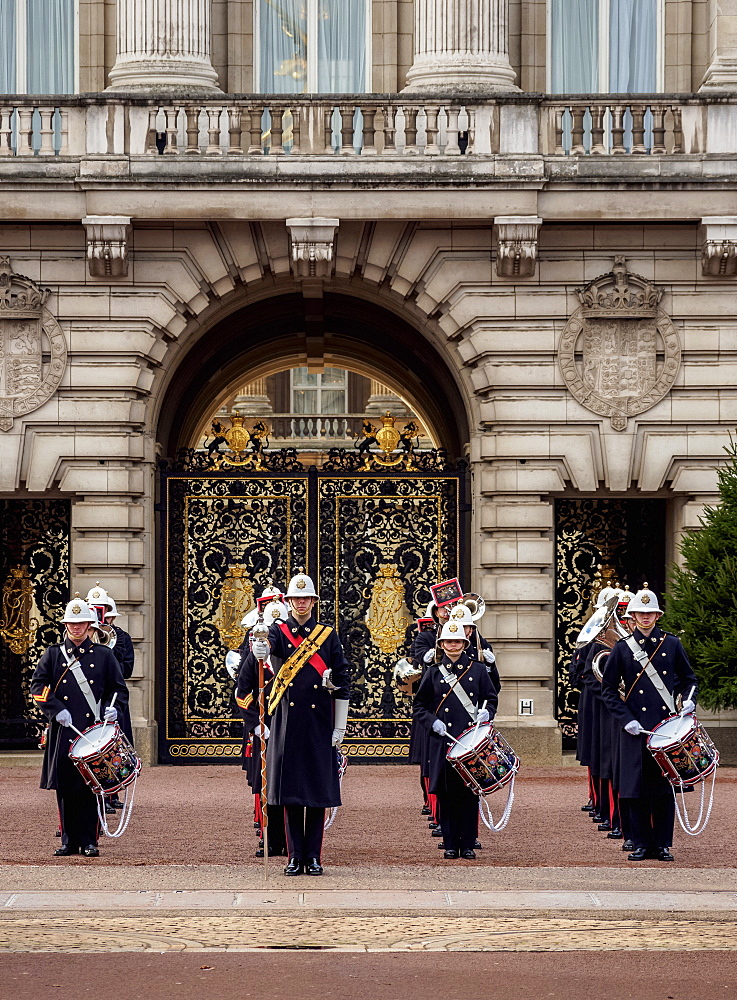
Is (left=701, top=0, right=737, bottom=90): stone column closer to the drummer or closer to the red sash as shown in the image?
the drummer

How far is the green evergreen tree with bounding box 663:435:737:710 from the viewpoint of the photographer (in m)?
20.9

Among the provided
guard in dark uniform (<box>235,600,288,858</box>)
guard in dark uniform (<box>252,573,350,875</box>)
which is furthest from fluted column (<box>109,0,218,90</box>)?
guard in dark uniform (<box>252,573,350,875</box>)

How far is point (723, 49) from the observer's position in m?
23.1

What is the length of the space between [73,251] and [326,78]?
382 centimetres

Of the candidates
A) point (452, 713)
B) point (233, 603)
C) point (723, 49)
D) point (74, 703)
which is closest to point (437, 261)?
point (723, 49)

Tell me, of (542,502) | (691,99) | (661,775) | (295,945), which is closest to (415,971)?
A: (295,945)

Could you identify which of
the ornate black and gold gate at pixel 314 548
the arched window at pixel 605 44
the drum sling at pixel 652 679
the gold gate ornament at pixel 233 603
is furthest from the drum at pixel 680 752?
the arched window at pixel 605 44

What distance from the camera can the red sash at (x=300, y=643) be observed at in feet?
48.0

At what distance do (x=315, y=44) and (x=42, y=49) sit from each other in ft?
10.5

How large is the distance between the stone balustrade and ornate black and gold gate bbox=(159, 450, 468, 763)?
3.58m

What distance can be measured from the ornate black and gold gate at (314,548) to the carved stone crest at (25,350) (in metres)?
1.81

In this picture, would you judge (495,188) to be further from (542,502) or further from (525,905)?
(525,905)

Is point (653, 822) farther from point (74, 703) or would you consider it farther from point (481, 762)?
point (74, 703)

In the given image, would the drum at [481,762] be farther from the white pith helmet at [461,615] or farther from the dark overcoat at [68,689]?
the dark overcoat at [68,689]
